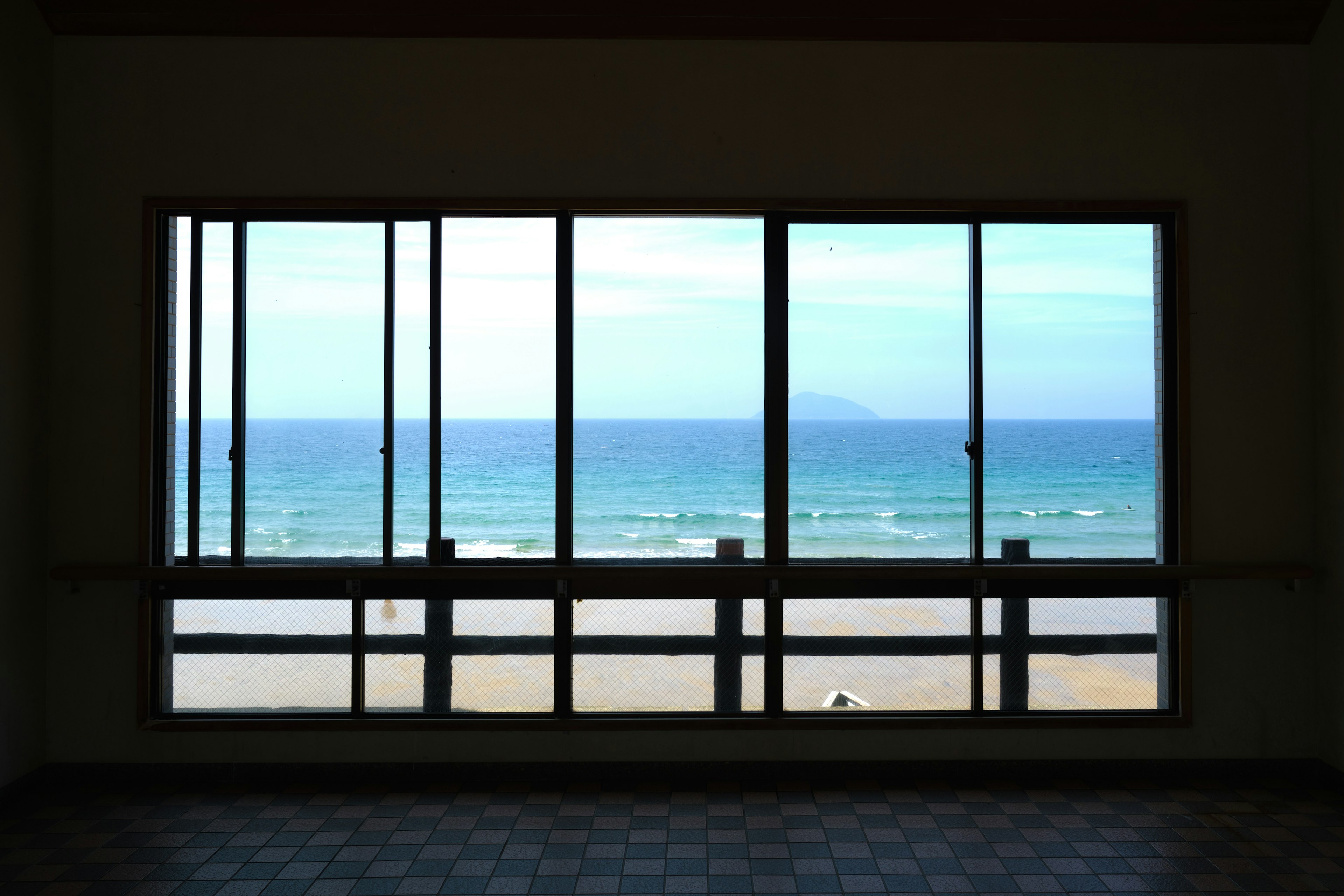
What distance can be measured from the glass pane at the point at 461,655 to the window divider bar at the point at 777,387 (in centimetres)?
95

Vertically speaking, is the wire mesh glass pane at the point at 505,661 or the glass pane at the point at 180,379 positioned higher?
the glass pane at the point at 180,379

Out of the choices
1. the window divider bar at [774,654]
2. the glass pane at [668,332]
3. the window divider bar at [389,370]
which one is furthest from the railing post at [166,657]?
the window divider bar at [774,654]

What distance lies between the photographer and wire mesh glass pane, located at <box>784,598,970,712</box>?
327 centimetres

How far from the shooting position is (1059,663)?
10.8 feet

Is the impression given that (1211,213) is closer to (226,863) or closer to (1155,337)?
(1155,337)

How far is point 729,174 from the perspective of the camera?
10.7 feet

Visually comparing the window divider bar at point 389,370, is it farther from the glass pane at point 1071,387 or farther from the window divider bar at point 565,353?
the glass pane at point 1071,387

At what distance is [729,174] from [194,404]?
237 cm

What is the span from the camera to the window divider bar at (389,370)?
3268mm

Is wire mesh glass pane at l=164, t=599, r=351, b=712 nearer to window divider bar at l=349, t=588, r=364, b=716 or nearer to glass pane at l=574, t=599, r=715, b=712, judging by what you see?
window divider bar at l=349, t=588, r=364, b=716

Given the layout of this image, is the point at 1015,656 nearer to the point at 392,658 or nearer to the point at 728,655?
the point at 728,655

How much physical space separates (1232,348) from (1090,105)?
1147mm

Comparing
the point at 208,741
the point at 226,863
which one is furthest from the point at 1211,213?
the point at 208,741

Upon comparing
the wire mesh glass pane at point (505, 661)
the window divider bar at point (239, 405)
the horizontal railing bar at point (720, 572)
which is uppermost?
the window divider bar at point (239, 405)
